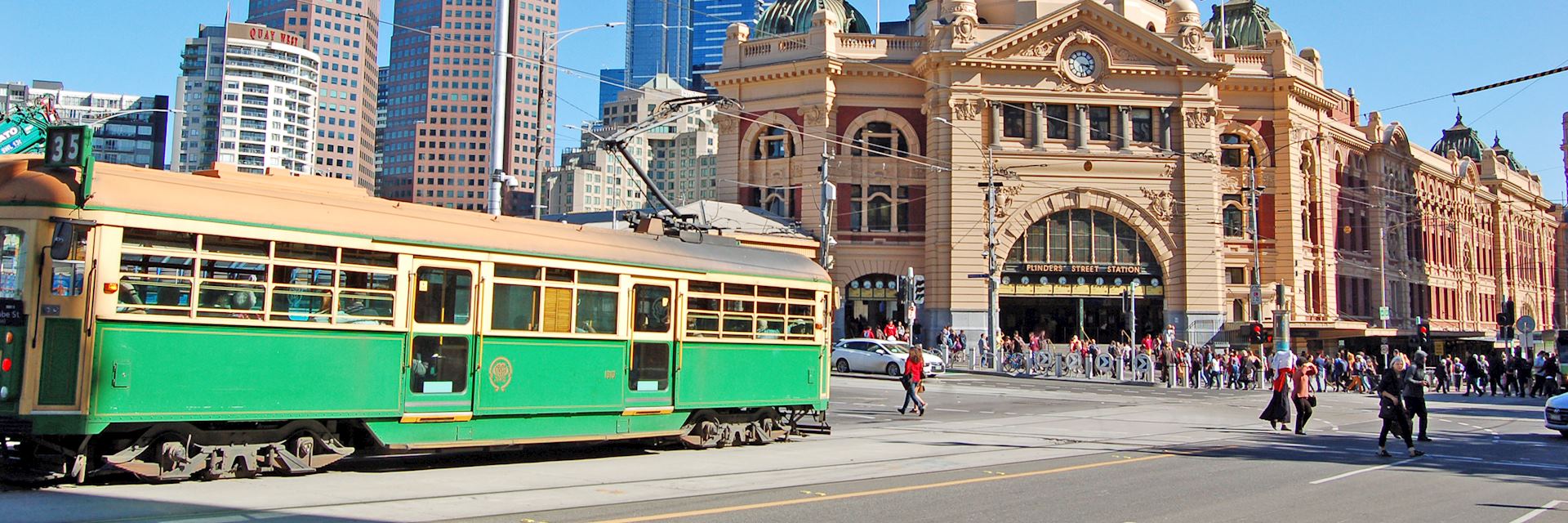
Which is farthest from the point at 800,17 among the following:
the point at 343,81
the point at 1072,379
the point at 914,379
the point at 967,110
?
the point at 343,81

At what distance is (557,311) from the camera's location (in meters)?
14.0

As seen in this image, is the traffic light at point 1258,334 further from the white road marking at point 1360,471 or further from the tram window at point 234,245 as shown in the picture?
the tram window at point 234,245

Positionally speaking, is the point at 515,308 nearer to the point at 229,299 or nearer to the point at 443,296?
the point at 443,296

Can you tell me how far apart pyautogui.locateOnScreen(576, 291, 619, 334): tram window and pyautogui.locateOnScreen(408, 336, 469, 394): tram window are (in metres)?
1.57

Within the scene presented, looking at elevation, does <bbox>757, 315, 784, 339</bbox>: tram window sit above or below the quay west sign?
below

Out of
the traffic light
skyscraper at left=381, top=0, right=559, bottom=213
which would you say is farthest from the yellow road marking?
skyscraper at left=381, top=0, right=559, bottom=213

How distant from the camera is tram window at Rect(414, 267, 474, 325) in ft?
41.6

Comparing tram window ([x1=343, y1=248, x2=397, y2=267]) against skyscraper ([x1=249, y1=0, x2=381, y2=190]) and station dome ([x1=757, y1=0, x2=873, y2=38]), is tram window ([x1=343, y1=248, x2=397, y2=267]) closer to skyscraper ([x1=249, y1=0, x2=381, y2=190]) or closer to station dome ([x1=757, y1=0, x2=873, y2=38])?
station dome ([x1=757, y1=0, x2=873, y2=38])

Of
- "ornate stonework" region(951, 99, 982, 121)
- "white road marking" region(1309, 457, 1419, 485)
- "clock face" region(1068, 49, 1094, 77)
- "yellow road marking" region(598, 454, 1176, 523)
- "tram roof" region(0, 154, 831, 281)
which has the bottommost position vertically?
"yellow road marking" region(598, 454, 1176, 523)

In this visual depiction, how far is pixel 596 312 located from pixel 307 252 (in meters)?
3.54

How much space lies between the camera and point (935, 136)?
51.8 meters

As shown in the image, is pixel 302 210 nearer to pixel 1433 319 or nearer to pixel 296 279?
pixel 296 279

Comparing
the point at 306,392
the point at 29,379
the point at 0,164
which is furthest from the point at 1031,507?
the point at 0,164

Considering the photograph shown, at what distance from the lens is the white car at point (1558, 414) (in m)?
21.1
